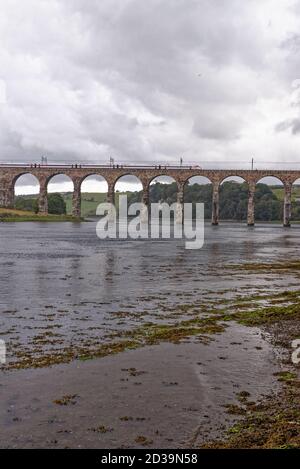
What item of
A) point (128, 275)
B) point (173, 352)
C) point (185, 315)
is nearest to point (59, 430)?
point (173, 352)

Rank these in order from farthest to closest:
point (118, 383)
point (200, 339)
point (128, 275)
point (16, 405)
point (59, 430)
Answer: point (128, 275)
point (200, 339)
point (118, 383)
point (16, 405)
point (59, 430)

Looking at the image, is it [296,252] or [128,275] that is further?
[296,252]

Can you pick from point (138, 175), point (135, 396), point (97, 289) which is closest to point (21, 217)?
point (138, 175)

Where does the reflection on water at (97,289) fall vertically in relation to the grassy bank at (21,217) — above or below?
above

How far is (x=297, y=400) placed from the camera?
9016 mm

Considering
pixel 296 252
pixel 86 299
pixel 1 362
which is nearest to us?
pixel 1 362

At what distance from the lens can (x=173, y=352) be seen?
40.2 feet

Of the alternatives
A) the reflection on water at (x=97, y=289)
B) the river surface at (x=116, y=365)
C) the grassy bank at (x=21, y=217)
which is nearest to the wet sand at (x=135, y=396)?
the river surface at (x=116, y=365)

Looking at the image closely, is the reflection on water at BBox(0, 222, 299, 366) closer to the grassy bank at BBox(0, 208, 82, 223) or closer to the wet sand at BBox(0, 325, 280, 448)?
the wet sand at BBox(0, 325, 280, 448)

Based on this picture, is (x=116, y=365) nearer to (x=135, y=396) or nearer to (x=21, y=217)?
(x=135, y=396)

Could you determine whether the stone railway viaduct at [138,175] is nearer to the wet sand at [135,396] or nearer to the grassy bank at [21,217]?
the grassy bank at [21,217]

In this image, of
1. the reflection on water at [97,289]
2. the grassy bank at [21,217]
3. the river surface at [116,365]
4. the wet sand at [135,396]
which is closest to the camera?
the wet sand at [135,396]
